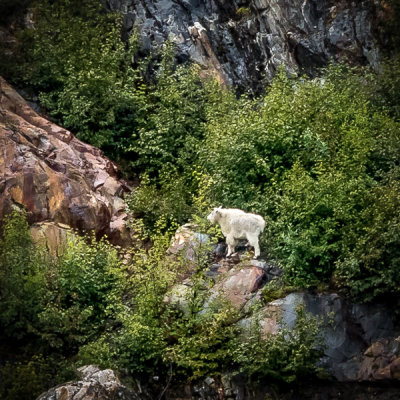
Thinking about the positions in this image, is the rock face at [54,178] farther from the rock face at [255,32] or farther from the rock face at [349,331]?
the rock face at [255,32]

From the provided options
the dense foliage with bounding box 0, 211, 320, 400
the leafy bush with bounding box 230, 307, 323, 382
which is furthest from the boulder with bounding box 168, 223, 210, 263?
the leafy bush with bounding box 230, 307, 323, 382

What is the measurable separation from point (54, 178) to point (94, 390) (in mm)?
7559

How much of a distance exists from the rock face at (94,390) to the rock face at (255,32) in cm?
1352

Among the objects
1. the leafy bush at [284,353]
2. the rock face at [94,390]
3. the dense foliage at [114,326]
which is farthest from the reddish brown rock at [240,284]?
the rock face at [94,390]

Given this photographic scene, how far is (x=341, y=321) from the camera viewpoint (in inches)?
679

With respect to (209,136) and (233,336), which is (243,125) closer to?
(209,136)

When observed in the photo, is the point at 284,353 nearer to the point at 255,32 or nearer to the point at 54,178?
the point at 54,178

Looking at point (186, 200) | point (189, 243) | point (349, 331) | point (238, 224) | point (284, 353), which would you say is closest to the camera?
point (284, 353)

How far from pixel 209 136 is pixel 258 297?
632cm

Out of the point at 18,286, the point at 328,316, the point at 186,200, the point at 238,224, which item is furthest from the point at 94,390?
the point at 186,200

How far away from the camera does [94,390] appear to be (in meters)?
14.7

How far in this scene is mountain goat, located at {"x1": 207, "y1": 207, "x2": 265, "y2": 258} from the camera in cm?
1836

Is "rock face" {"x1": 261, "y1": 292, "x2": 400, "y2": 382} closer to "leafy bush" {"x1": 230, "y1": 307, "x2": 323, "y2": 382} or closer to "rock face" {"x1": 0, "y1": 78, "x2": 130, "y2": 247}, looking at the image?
"leafy bush" {"x1": 230, "y1": 307, "x2": 323, "y2": 382}

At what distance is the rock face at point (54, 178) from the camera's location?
20172mm
